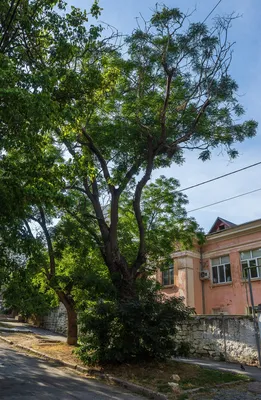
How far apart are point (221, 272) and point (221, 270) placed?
0.14m

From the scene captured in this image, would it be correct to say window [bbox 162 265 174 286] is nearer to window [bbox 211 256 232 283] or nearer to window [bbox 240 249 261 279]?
window [bbox 211 256 232 283]

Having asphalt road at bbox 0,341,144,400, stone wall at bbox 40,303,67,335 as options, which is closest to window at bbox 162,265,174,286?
stone wall at bbox 40,303,67,335

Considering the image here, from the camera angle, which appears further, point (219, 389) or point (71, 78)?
point (71, 78)

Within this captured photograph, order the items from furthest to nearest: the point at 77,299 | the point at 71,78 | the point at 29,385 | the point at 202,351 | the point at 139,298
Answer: the point at 77,299, the point at 202,351, the point at 139,298, the point at 71,78, the point at 29,385

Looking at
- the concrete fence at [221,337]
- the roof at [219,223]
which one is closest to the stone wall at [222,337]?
the concrete fence at [221,337]

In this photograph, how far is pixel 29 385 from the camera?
7.90 m

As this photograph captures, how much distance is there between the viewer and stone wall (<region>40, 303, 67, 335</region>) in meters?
24.8

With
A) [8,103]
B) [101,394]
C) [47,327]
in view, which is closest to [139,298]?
[101,394]

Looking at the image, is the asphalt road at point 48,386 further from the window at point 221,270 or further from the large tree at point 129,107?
the window at point 221,270

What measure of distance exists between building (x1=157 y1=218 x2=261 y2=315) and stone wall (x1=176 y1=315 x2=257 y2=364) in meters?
7.64

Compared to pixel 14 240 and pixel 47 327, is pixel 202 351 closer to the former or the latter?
pixel 14 240

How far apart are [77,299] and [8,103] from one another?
429 inches

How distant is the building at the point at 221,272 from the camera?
2128 centimetres

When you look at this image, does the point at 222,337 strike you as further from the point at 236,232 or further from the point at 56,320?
the point at 56,320
